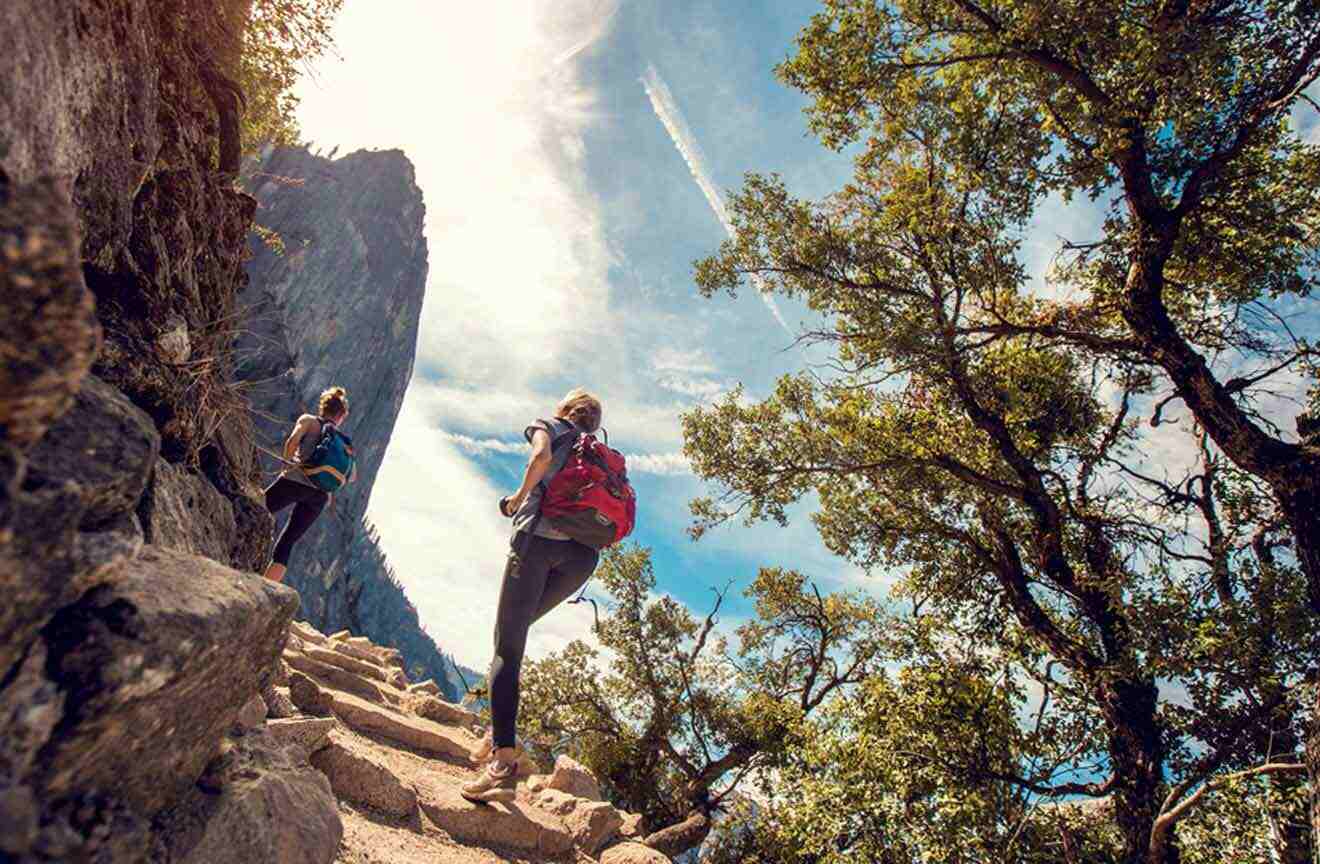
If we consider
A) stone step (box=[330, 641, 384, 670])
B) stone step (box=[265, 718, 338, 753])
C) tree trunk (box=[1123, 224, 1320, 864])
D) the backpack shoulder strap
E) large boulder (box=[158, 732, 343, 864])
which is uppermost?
tree trunk (box=[1123, 224, 1320, 864])

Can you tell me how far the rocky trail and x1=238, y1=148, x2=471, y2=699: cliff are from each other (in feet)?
320

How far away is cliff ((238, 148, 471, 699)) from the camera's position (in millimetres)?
106062

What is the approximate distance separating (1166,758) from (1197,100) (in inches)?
314

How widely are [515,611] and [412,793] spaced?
176cm

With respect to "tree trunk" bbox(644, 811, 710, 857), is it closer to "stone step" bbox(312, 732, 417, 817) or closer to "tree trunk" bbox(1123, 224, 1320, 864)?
"stone step" bbox(312, 732, 417, 817)

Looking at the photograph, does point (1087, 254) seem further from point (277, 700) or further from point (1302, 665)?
point (277, 700)

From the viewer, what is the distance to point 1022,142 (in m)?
8.30

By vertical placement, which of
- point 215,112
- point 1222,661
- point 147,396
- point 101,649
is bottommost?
point 101,649

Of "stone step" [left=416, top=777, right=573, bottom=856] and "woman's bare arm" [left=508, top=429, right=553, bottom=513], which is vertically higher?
"woman's bare arm" [left=508, top=429, right=553, bottom=513]

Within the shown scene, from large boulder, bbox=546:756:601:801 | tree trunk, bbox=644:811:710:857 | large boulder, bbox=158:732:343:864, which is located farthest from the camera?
tree trunk, bbox=644:811:710:857

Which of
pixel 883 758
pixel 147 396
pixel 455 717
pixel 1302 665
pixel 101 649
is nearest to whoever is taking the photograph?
pixel 101 649

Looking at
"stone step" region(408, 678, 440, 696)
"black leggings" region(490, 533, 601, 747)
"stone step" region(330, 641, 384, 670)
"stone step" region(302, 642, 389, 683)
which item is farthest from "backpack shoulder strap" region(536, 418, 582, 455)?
"stone step" region(330, 641, 384, 670)

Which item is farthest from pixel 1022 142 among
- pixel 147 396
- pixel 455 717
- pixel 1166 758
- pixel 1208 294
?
pixel 455 717

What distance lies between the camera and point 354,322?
4909 inches
